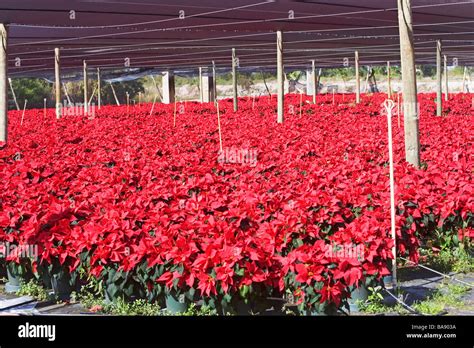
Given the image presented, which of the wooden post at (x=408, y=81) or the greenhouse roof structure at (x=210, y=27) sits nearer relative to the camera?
the wooden post at (x=408, y=81)

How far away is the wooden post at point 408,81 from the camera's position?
10578mm

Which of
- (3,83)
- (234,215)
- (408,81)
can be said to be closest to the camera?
(234,215)

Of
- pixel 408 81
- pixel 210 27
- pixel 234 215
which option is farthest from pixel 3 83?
pixel 234 215

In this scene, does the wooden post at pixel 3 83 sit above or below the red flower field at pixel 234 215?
above

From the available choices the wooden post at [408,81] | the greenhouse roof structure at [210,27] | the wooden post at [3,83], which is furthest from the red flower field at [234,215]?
the greenhouse roof structure at [210,27]

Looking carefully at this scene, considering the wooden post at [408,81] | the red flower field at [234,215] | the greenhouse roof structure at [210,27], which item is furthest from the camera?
the greenhouse roof structure at [210,27]

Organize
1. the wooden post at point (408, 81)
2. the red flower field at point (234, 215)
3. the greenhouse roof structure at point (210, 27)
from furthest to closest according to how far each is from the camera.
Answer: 1. the greenhouse roof structure at point (210, 27)
2. the wooden post at point (408, 81)
3. the red flower field at point (234, 215)

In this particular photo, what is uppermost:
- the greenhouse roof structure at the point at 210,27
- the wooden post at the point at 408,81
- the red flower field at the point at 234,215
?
the greenhouse roof structure at the point at 210,27

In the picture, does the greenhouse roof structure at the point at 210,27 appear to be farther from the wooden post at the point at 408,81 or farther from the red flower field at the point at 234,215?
the wooden post at the point at 408,81

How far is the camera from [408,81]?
10.7 metres

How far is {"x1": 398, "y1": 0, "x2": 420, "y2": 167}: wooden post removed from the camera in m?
10.6

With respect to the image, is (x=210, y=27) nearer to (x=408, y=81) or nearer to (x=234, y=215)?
(x=408, y=81)

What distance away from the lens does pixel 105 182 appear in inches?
371
